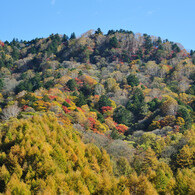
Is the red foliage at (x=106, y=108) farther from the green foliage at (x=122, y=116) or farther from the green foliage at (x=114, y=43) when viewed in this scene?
the green foliage at (x=114, y=43)

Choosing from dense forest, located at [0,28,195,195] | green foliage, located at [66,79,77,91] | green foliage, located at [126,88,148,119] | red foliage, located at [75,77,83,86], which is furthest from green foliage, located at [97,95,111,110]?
red foliage, located at [75,77,83,86]

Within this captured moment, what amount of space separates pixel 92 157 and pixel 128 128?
82.8ft

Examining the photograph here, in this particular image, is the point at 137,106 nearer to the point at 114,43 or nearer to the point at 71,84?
the point at 71,84

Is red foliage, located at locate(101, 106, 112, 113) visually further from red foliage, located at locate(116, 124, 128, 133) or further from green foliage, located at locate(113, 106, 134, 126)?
red foliage, located at locate(116, 124, 128, 133)

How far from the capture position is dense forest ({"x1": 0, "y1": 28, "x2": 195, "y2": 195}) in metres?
22.2

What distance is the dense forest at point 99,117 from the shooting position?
22.2 metres

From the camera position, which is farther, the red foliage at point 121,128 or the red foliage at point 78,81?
the red foliage at point 78,81

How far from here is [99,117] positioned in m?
51.8

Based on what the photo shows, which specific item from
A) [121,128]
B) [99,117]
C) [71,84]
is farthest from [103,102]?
[71,84]

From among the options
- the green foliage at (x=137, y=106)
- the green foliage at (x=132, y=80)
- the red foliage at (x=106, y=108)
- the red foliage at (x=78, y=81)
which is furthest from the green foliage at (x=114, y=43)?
the red foliage at (x=106, y=108)

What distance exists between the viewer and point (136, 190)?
20.4m

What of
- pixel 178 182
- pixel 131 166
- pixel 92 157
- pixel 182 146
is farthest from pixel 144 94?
pixel 178 182

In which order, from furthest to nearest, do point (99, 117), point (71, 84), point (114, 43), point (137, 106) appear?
point (114, 43) < point (71, 84) < point (137, 106) < point (99, 117)

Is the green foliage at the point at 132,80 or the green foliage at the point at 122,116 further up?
the green foliage at the point at 132,80
